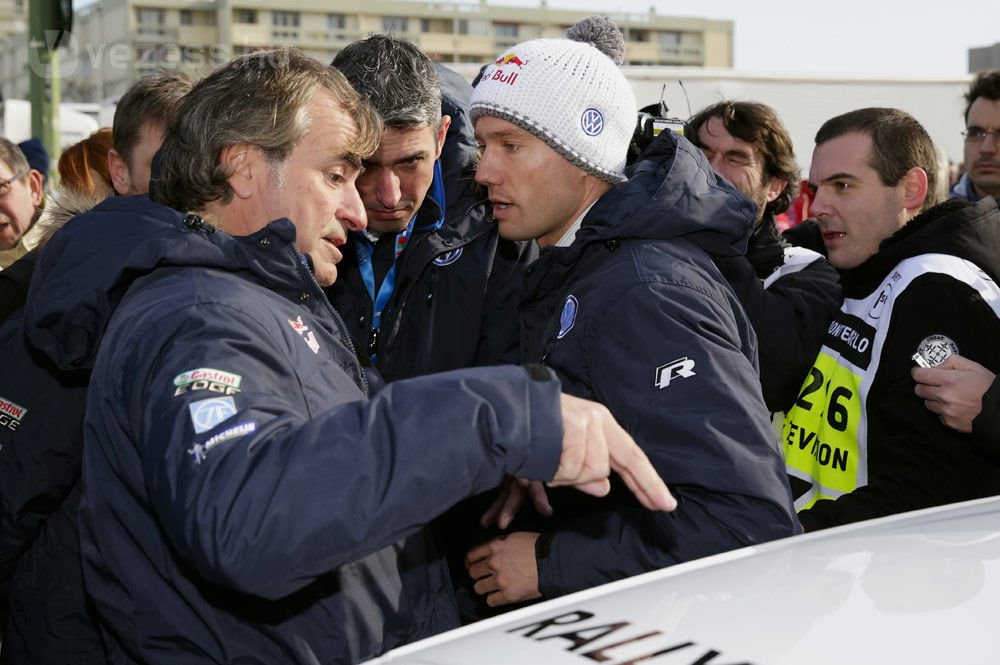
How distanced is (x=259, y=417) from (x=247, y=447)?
8 cm

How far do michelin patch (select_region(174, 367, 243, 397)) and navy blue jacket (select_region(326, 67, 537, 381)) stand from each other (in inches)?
67.1

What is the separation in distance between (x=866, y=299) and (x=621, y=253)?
3.77 feet

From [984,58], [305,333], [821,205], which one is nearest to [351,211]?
[305,333]

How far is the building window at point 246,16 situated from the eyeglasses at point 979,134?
8062cm

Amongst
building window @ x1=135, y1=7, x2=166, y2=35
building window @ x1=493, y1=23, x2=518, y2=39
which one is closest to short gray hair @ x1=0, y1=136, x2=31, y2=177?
building window @ x1=135, y1=7, x2=166, y2=35

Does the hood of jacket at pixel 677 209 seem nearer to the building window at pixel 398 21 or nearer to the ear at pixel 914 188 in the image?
the ear at pixel 914 188

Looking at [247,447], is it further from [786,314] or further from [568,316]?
[786,314]

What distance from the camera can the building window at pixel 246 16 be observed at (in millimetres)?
80875

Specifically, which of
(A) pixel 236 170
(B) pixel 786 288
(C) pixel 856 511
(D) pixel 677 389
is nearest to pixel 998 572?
(D) pixel 677 389

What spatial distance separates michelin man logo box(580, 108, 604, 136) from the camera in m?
2.77

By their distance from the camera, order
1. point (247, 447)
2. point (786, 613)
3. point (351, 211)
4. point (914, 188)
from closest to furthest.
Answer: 1. point (247, 447)
2. point (786, 613)
3. point (351, 211)
4. point (914, 188)

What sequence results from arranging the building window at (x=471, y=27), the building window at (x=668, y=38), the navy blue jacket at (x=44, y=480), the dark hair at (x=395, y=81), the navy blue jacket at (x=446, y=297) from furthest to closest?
the building window at (x=668, y=38), the building window at (x=471, y=27), the navy blue jacket at (x=446, y=297), the dark hair at (x=395, y=81), the navy blue jacket at (x=44, y=480)

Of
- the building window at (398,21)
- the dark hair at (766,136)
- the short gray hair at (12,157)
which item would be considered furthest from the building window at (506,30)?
the dark hair at (766,136)

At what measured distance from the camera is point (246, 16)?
81500mm
